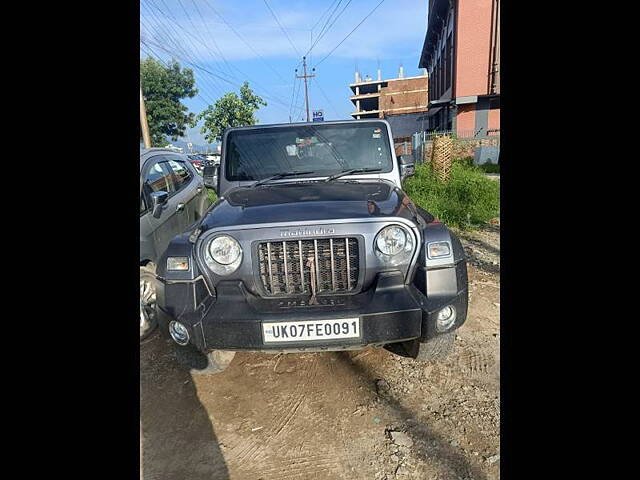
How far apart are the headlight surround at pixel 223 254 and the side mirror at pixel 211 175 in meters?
1.68

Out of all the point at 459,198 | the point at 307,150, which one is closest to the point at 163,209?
the point at 307,150

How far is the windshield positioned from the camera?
149 inches

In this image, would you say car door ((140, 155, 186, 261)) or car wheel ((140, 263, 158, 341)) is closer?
car wheel ((140, 263, 158, 341))

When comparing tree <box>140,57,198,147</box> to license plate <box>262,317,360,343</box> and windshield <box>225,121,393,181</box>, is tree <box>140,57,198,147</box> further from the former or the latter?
license plate <box>262,317,360,343</box>

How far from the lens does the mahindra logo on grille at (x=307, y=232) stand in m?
2.43

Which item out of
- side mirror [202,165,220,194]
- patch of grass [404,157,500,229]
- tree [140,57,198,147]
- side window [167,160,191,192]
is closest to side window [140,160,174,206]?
side window [167,160,191,192]

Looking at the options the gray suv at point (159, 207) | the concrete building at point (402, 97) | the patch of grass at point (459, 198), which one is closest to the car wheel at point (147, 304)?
the gray suv at point (159, 207)

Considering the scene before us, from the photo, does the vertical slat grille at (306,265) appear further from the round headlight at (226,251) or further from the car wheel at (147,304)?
the car wheel at (147,304)

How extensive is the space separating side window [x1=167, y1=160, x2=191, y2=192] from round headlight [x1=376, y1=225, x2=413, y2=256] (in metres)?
3.47

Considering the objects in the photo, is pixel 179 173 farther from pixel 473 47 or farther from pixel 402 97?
pixel 402 97

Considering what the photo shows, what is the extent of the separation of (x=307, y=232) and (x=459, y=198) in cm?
721

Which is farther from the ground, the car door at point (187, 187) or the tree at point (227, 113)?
the tree at point (227, 113)
